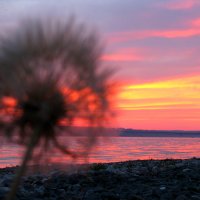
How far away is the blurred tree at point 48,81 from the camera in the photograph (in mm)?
2738

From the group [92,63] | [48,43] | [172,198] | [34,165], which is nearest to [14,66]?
[48,43]

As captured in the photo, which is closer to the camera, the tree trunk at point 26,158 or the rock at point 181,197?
the tree trunk at point 26,158

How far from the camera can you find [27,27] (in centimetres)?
280

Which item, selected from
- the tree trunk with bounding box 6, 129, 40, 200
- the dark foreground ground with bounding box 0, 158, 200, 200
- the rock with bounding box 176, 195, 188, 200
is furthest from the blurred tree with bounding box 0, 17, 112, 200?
the rock with bounding box 176, 195, 188, 200

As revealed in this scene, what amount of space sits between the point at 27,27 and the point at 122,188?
4301mm

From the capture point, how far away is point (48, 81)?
9.00ft

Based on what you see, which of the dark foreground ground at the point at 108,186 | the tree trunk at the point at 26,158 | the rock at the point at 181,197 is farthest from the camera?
the dark foreground ground at the point at 108,186

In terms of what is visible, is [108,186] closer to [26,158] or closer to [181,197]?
[181,197]

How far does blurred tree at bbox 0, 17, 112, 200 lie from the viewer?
2738 mm

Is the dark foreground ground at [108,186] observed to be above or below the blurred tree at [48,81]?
below

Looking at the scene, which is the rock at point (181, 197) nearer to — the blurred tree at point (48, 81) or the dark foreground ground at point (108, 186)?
the dark foreground ground at point (108, 186)

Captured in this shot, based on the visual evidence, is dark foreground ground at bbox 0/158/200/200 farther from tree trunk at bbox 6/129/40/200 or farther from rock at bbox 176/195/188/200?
tree trunk at bbox 6/129/40/200

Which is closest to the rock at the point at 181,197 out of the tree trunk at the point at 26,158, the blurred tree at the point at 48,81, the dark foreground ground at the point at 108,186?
the dark foreground ground at the point at 108,186

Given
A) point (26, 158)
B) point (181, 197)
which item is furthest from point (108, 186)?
point (26, 158)
